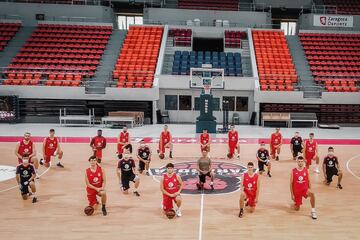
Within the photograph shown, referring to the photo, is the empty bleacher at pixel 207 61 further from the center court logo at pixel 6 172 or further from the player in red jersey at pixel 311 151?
the center court logo at pixel 6 172

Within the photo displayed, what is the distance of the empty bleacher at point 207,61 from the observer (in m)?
28.4

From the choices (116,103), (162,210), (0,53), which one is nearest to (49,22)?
(0,53)

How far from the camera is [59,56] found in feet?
98.1

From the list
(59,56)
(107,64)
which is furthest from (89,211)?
(59,56)

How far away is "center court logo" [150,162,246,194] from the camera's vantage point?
11177 millimetres

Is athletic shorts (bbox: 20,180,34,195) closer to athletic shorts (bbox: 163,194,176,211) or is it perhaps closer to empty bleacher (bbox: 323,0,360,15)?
athletic shorts (bbox: 163,194,176,211)

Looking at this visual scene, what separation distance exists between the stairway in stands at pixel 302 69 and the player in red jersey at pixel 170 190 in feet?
62.8

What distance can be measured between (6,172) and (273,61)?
22.0m

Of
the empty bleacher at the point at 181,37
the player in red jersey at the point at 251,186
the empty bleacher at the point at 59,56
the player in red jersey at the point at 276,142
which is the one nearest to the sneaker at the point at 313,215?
the player in red jersey at the point at 251,186

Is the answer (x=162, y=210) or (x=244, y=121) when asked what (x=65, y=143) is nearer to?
(x=162, y=210)

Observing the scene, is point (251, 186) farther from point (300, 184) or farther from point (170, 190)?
point (170, 190)

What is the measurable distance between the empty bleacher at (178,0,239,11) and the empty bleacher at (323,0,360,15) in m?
9.47

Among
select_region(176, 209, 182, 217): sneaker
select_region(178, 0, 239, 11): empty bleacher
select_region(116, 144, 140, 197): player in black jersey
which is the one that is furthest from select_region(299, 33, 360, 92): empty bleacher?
→ select_region(176, 209, 182, 217): sneaker

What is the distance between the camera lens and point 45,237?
766 cm
